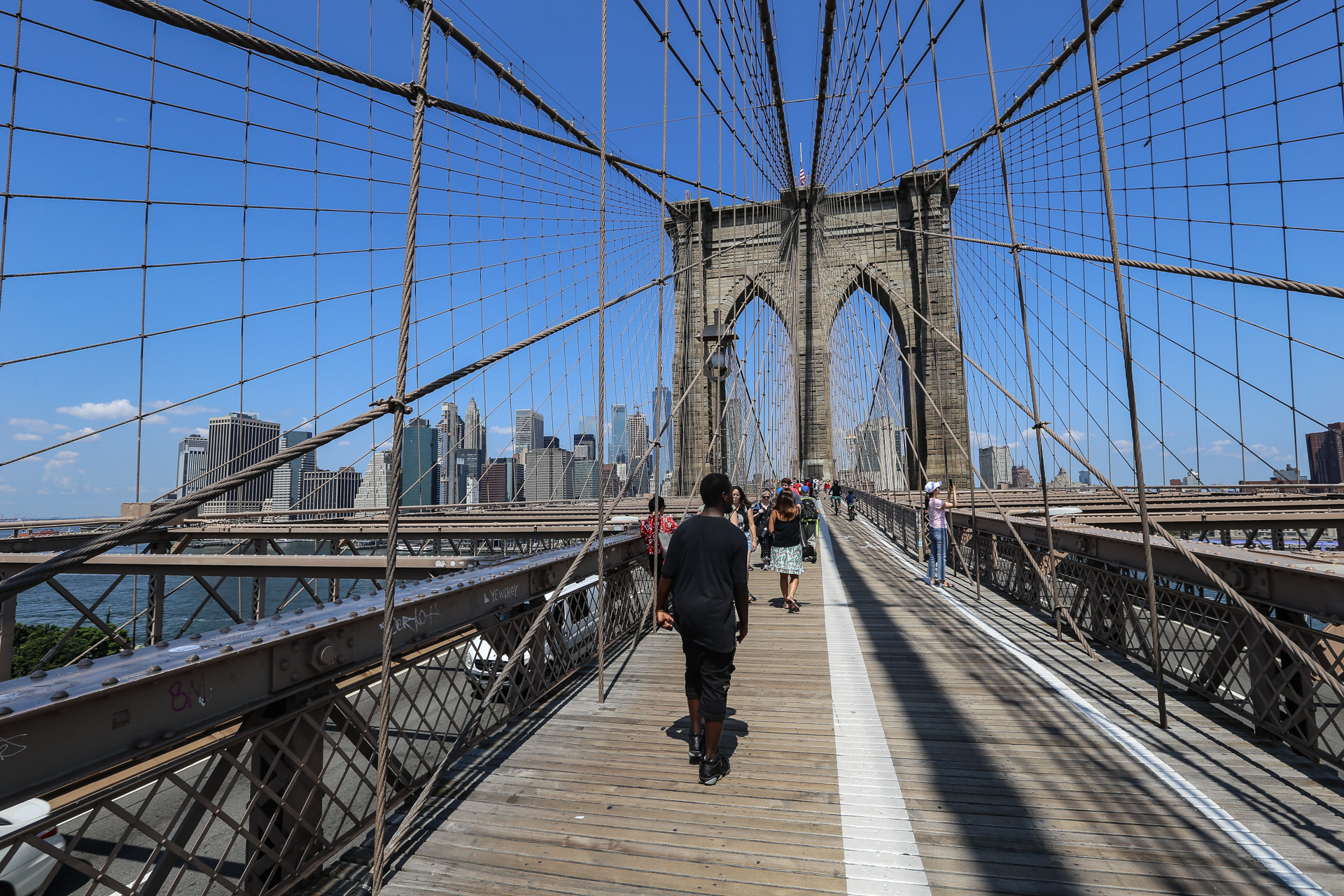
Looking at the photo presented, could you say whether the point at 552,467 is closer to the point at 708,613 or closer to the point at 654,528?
the point at 654,528

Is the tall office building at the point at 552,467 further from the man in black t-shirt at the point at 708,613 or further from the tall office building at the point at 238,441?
the man in black t-shirt at the point at 708,613

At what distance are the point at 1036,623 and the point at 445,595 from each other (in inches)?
224

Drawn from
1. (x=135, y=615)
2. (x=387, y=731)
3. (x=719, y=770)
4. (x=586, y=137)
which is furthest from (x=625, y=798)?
(x=135, y=615)

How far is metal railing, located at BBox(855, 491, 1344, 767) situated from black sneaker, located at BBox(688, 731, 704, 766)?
244cm

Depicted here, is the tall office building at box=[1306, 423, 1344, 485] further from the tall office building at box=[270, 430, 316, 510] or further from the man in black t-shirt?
the tall office building at box=[270, 430, 316, 510]

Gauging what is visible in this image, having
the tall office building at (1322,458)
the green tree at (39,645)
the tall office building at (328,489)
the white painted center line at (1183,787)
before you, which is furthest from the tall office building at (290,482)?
the tall office building at (1322,458)

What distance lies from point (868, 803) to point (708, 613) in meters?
1.05

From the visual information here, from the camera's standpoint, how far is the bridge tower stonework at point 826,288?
987 inches

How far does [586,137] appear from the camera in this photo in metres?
7.43

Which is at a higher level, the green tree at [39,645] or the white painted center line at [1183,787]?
the white painted center line at [1183,787]

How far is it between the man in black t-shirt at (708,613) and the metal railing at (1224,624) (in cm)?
229

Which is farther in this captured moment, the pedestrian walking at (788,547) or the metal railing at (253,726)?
the pedestrian walking at (788,547)

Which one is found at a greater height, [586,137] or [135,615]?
[586,137]

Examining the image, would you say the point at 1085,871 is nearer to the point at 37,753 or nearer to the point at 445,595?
the point at 445,595
